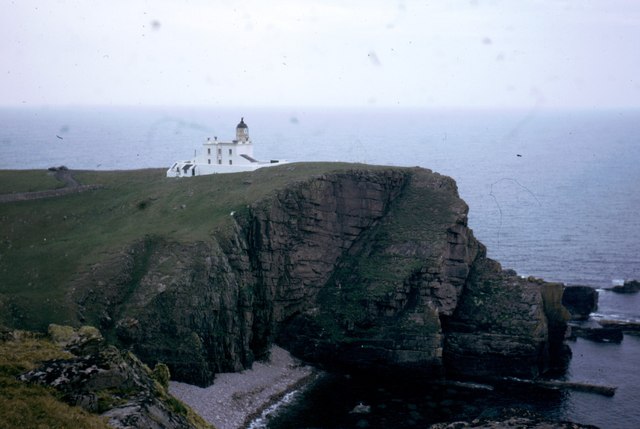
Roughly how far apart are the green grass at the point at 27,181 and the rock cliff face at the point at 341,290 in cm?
1921

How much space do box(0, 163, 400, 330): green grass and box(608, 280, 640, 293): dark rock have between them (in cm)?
3561

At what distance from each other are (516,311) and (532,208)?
2921 inches

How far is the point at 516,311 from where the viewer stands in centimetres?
6944

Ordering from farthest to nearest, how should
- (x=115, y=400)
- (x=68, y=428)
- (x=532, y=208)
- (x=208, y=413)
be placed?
(x=532, y=208), (x=208, y=413), (x=115, y=400), (x=68, y=428)

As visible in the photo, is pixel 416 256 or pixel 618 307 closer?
pixel 416 256

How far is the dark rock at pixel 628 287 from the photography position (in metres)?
90.4

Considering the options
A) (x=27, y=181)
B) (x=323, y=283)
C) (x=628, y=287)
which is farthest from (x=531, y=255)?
(x=27, y=181)

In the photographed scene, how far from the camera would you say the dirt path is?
77062 mm

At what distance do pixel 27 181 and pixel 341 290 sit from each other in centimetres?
3474

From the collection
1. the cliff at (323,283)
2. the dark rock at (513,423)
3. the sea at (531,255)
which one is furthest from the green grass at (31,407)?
the dark rock at (513,423)

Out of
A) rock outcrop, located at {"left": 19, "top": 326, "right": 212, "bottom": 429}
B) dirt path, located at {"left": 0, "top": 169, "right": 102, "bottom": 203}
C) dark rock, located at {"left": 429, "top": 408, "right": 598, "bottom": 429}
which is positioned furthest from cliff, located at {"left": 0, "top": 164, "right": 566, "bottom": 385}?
rock outcrop, located at {"left": 19, "top": 326, "right": 212, "bottom": 429}

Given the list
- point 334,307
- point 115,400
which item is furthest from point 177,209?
point 115,400

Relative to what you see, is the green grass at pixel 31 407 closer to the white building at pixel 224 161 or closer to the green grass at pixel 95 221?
the green grass at pixel 95 221

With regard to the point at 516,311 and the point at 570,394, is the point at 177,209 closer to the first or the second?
the point at 516,311
